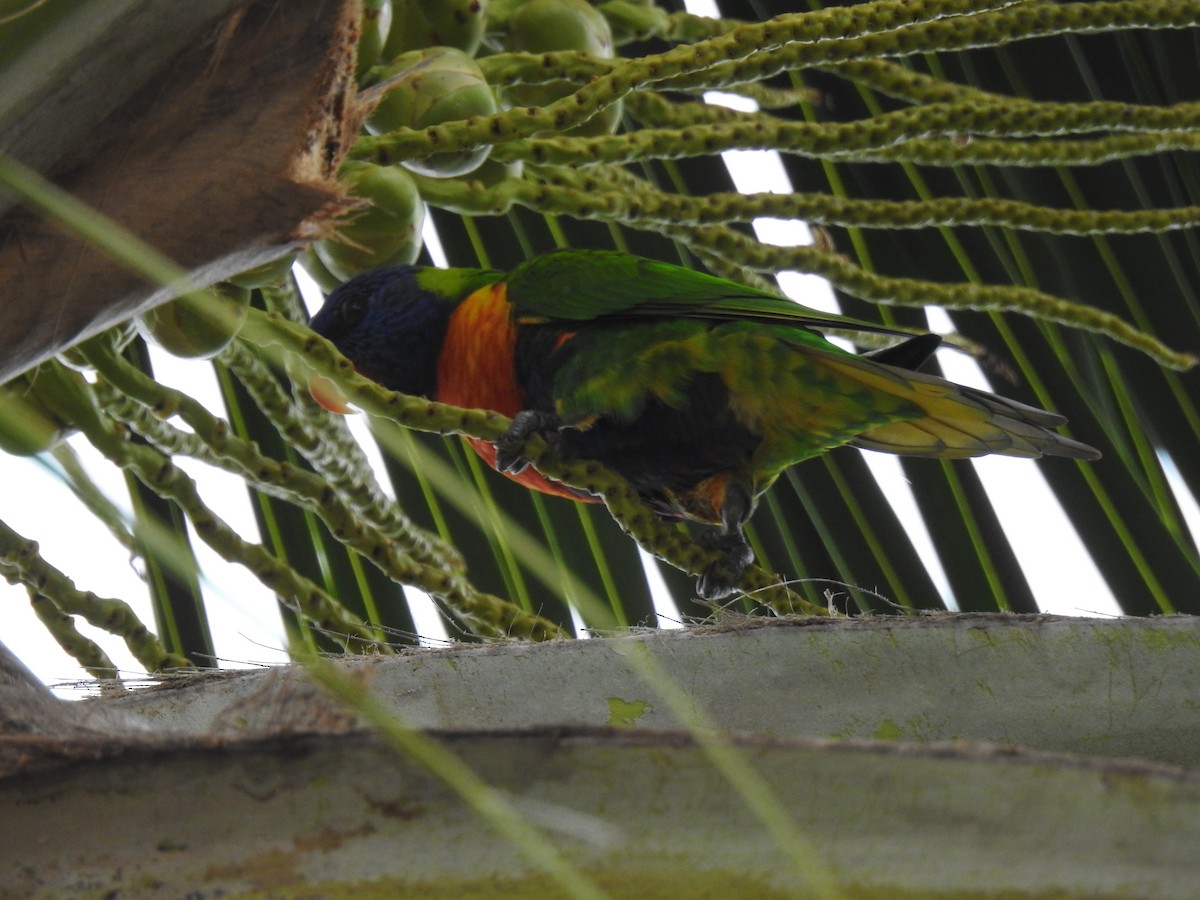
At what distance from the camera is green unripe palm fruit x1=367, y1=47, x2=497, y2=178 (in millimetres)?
1019

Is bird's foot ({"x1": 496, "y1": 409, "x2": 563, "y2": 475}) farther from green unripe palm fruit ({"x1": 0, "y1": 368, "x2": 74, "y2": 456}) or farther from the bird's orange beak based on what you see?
green unripe palm fruit ({"x1": 0, "y1": 368, "x2": 74, "y2": 456})

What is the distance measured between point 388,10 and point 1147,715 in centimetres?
76

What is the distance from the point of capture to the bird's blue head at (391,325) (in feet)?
5.78

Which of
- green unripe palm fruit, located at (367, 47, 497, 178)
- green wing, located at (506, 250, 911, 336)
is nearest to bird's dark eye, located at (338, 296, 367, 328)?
green wing, located at (506, 250, 911, 336)

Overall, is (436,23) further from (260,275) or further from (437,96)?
(260,275)

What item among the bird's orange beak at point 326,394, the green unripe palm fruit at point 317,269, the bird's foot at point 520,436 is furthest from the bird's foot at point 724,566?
the green unripe palm fruit at point 317,269

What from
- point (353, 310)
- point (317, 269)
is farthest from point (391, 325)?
point (317, 269)

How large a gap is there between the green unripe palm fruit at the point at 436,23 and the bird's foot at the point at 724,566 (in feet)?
1.72

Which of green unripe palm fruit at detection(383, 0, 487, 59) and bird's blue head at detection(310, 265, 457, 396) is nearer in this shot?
green unripe palm fruit at detection(383, 0, 487, 59)

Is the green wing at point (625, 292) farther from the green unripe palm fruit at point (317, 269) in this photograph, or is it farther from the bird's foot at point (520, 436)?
the green unripe palm fruit at point (317, 269)

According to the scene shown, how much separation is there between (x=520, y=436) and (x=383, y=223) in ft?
1.06

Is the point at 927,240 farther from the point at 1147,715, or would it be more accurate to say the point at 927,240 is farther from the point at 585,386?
the point at 1147,715

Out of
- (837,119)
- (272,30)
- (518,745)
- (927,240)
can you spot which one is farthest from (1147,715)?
(837,119)

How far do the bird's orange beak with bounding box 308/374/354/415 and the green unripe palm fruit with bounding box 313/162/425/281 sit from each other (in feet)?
0.39
